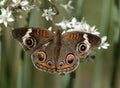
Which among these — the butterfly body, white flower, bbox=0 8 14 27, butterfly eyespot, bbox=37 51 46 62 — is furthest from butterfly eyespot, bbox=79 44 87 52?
white flower, bbox=0 8 14 27

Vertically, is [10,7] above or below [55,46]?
above

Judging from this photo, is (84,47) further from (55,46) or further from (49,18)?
(49,18)

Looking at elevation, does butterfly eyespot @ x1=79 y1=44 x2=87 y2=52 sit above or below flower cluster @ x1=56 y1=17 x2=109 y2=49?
below

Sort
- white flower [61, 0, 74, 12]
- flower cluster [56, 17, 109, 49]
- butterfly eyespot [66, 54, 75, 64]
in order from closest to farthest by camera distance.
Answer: butterfly eyespot [66, 54, 75, 64], flower cluster [56, 17, 109, 49], white flower [61, 0, 74, 12]

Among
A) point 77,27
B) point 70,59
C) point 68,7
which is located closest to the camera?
point 70,59

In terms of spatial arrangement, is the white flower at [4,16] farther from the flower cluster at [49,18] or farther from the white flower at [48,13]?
the white flower at [48,13]

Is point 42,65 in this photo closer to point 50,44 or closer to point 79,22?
point 50,44

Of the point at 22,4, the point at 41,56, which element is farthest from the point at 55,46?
the point at 22,4

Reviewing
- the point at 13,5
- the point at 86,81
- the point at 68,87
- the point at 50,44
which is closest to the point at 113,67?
the point at 68,87

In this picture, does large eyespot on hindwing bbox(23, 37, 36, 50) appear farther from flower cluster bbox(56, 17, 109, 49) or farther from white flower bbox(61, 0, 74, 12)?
white flower bbox(61, 0, 74, 12)
